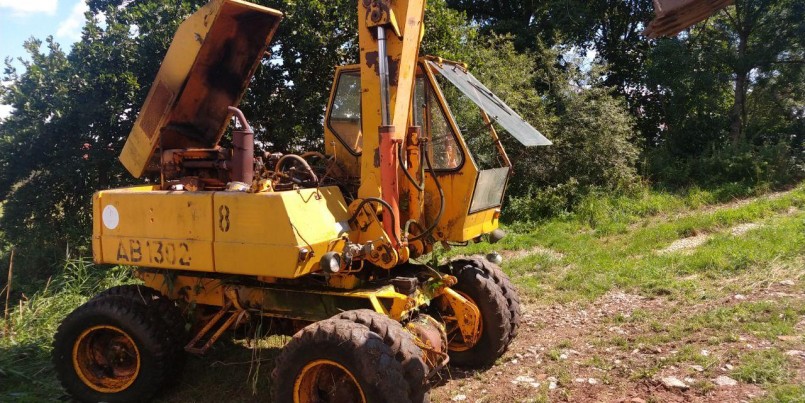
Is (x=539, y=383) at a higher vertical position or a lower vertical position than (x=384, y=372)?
lower

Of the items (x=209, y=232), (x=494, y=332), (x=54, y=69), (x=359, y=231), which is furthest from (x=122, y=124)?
(x=494, y=332)

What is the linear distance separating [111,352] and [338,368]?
225 centimetres

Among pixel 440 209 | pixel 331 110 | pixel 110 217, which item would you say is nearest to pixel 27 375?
pixel 110 217

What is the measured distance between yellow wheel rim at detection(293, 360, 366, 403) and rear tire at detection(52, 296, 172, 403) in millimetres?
1440

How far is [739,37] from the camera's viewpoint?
605 inches

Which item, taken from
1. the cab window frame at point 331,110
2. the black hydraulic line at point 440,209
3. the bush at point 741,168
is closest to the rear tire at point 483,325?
the black hydraulic line at point 440,209

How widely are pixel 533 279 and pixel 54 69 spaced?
24.8 feet

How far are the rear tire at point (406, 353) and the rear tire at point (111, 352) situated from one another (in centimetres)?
187

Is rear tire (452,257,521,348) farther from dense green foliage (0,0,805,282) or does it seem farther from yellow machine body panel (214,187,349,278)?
dense green foliage (0,0,805,282)

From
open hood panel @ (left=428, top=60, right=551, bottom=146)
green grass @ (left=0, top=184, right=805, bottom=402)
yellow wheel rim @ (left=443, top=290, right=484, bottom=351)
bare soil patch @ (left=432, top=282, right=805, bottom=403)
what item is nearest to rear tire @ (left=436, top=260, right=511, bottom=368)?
yellow wheel rim @ (left=443, top=290, right=484, bottom=351)

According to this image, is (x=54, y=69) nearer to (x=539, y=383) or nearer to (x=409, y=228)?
(x=409, y=228)

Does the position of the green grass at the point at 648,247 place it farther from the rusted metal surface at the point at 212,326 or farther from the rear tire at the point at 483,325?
the rusted metal surface at the point at 212,326

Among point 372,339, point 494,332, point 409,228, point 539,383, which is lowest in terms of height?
point 539,383

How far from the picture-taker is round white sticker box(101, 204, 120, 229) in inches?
183
